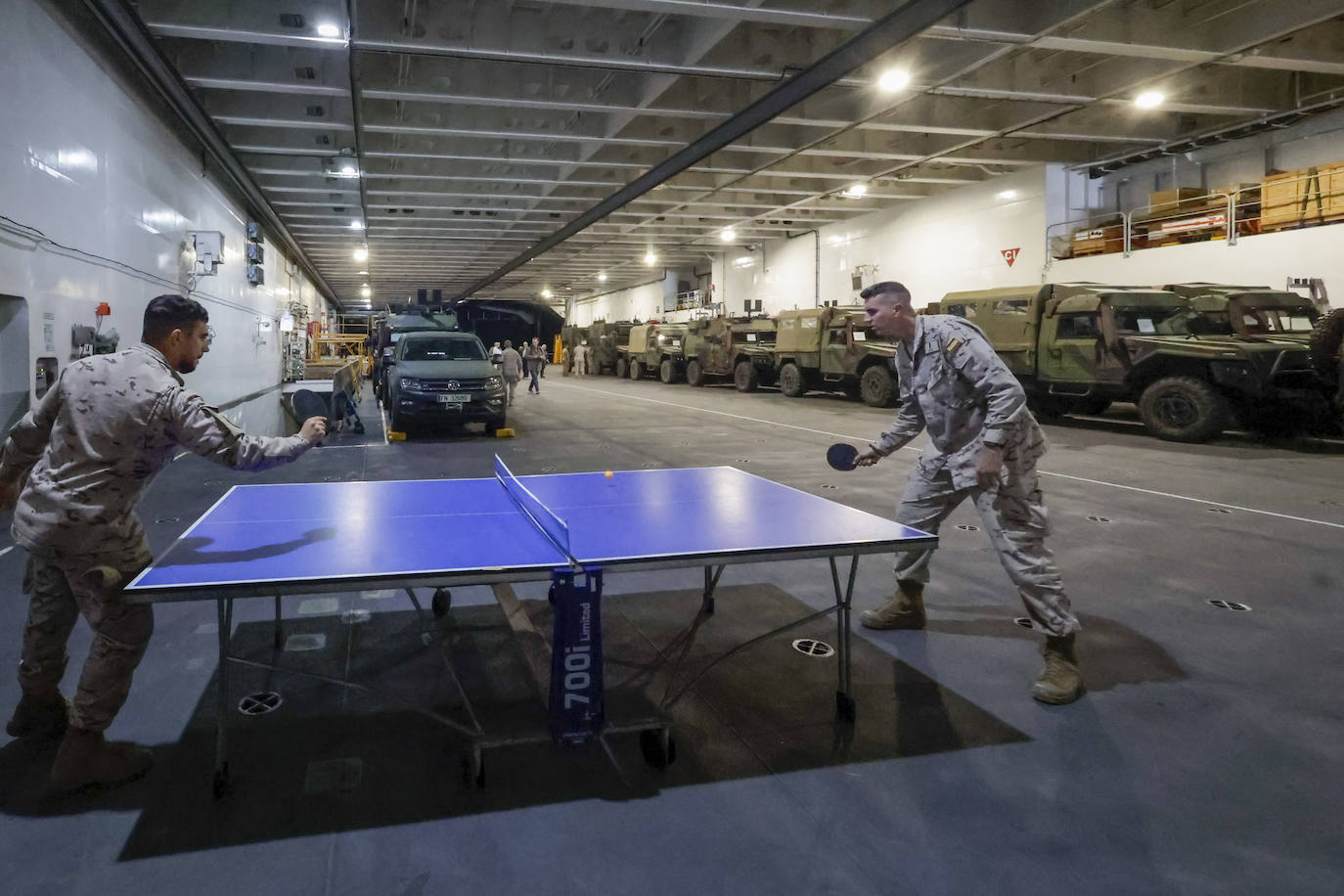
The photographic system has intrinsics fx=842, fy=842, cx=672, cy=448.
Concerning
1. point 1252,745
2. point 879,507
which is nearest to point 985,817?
point 1252,745

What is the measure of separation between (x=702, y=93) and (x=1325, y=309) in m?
9.55

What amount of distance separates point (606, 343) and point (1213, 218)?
19279mm

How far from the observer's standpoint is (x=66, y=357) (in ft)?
22.9

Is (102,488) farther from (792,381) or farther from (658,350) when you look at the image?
(658,350)

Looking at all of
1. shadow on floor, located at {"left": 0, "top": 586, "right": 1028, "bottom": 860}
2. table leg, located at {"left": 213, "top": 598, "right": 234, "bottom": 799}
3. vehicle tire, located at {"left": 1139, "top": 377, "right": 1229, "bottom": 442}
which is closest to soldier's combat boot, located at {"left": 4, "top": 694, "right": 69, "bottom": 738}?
shadow on floor, located at {"left": 0, "top": 586, "right": 1028, "bottom": 860}

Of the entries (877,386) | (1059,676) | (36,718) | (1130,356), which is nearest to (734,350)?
(877,386)

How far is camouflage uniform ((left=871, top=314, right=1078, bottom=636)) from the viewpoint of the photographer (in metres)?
3.18

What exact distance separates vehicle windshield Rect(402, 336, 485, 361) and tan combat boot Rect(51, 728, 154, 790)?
10041 mm

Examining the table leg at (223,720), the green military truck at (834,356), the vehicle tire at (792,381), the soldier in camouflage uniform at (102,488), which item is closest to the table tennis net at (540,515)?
the soldier in camouflage uniform at (102,488)

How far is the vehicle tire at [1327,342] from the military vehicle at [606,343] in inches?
844

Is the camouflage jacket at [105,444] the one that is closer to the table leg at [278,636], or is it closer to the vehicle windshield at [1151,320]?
the table leg at [278,636]

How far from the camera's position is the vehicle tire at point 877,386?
15734 millimetres

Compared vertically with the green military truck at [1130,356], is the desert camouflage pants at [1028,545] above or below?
below

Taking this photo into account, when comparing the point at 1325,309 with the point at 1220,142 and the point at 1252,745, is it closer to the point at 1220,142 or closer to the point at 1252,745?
the point at 1220,142
